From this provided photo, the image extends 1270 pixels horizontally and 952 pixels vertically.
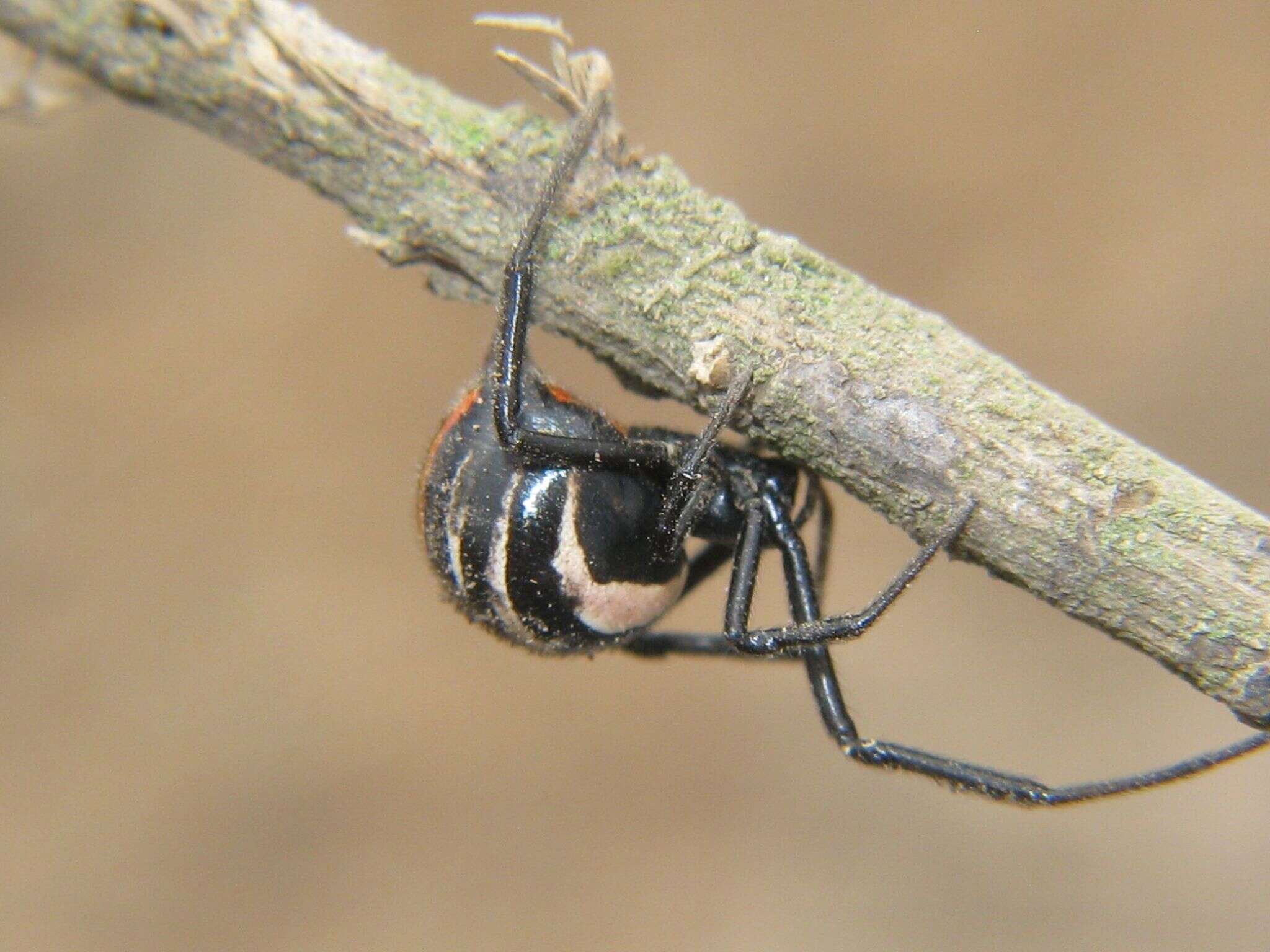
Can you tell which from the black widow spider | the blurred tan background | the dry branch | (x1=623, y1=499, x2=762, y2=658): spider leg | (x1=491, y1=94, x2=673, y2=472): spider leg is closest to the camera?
the dry branch

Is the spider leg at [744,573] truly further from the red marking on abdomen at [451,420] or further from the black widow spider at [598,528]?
the red marking on abdomen at [451,420]

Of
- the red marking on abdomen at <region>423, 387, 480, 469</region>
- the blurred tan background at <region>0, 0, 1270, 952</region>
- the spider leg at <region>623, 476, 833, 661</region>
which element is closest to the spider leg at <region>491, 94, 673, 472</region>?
the red marking on abdomen at <region>423, 387, 480, 469</region>

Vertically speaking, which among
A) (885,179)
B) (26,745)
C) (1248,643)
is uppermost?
(885,179)

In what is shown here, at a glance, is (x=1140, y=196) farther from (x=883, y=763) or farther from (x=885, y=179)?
(x=883, y=763)

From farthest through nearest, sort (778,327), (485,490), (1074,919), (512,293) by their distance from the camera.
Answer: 1. (1074,919)
2. (485,490)
3. (512,293)
4. (778,327)

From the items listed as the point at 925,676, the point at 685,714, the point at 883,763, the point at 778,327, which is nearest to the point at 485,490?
the point at 778,327

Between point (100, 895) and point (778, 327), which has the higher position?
point (778, 327)

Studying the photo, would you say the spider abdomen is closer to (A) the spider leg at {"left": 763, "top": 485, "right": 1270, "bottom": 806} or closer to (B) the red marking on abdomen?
(B) the red marking on abdomen
